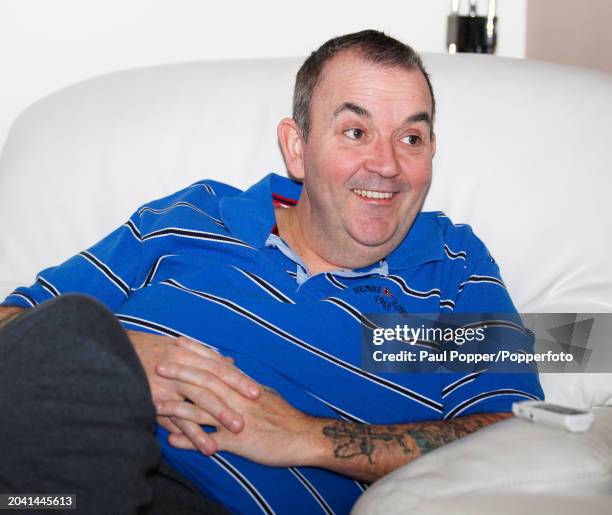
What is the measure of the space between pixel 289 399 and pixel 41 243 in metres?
0.65

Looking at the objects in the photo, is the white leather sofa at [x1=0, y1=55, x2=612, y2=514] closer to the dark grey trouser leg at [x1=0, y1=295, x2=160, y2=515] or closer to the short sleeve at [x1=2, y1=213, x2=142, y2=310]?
the short sleeve at [x1=2, y1=213, x2=142, y2=310]

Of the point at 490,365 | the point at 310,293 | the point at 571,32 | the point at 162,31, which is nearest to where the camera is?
the point at 490,365

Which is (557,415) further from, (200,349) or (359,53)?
(359,53)

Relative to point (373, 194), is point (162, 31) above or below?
above

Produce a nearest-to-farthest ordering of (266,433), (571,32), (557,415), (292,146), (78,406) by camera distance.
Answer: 1. (78,406)
2. (557,415)
3. (266,433)
4. (292,146)
5. (571,32)

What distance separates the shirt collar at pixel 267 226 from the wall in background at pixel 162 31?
814 mm

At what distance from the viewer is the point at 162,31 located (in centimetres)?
243

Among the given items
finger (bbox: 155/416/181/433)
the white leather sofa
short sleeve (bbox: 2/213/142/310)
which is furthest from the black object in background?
finger (bbox: 155/416/181/433)

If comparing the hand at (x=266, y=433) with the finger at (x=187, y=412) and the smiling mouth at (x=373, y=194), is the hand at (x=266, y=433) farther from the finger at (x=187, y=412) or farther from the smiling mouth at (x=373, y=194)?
the smiling mouth at (x=373, y=194)

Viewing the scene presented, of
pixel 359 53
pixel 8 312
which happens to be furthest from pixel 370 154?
pixel 8 312

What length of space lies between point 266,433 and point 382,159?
49 centimetres

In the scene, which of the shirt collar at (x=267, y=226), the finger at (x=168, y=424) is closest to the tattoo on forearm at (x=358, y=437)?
the finger at (x=168, y=424)

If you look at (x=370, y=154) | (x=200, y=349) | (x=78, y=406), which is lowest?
(x=200, y=349)

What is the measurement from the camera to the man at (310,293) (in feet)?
4.54
